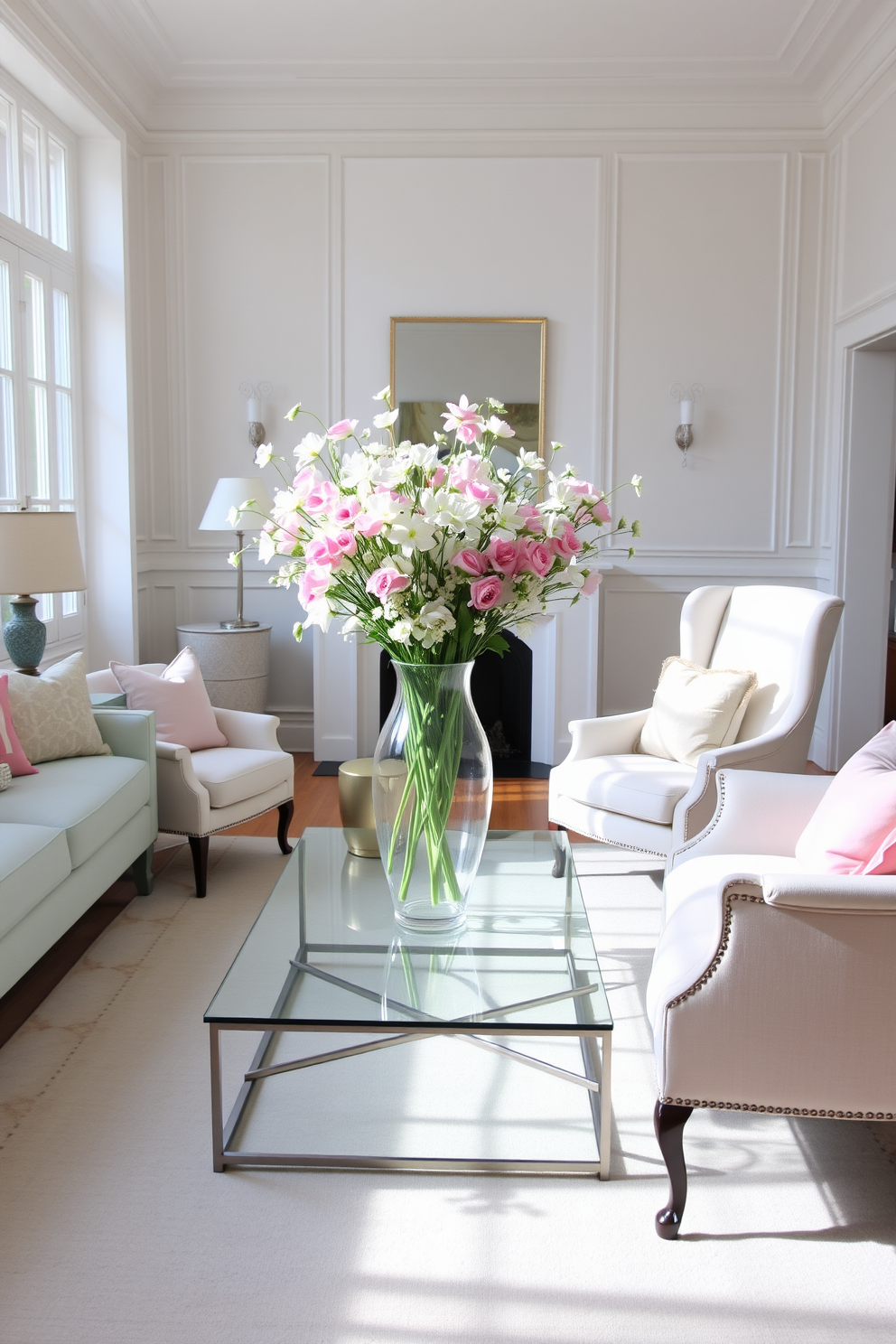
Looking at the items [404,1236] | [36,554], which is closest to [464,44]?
[36,554]

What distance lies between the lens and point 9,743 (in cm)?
311

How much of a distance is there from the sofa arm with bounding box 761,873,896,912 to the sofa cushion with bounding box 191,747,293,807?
7.24 feet

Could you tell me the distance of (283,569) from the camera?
82.1 inches

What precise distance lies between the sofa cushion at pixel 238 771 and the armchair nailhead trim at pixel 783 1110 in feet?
6.82

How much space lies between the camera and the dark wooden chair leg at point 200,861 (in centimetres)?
353

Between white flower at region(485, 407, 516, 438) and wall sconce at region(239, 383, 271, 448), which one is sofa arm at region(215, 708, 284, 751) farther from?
white flower at region(485, 407, 516, 438)

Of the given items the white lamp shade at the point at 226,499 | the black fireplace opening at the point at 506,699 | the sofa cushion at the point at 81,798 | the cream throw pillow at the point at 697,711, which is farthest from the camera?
the black fireplace opening at the point at 506,699

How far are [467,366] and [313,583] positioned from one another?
365 centimetres

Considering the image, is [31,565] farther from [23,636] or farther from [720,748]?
[720,748]

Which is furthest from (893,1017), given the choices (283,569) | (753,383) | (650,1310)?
(753,383)

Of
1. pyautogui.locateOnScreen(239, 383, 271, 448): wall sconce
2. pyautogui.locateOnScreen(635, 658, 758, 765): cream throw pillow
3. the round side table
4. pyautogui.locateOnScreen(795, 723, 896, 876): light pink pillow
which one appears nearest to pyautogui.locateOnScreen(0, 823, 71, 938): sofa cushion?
pyautogui.locateOnScreen(795, 723, 896, 876): light pink pillow

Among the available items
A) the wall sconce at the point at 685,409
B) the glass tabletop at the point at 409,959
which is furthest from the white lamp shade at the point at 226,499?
the glass tabletop at the point at 409,959

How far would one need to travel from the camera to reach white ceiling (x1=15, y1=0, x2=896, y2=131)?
14.5ft

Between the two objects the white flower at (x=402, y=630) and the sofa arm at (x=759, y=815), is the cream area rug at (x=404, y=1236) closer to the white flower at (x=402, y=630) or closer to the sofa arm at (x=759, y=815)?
the sofa arm at (x=759, y=815)
